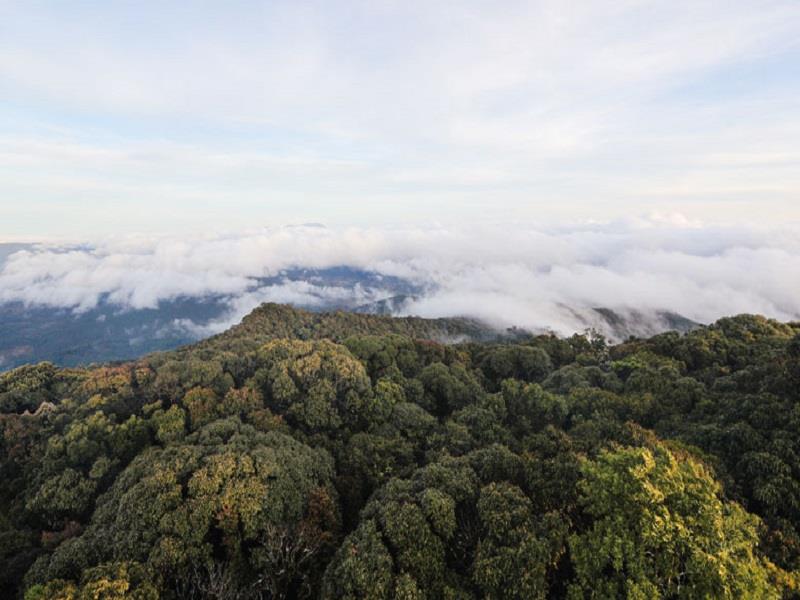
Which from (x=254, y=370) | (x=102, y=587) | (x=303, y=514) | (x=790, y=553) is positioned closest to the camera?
(x=102, y=587)

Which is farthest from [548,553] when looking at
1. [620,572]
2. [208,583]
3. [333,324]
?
[333,324]

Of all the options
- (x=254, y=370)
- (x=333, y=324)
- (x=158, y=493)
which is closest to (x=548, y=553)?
(x=158, y=493)

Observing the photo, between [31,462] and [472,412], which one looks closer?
[31,462]

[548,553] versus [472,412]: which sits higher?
[548,553]

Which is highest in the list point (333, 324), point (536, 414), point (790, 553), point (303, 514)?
point (790, 553)

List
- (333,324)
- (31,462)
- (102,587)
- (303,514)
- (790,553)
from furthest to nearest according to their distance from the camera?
(333,324) < (31,462) < (303,514) < (790,553) < (102,587)

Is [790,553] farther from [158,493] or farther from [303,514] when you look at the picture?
[158,493]
